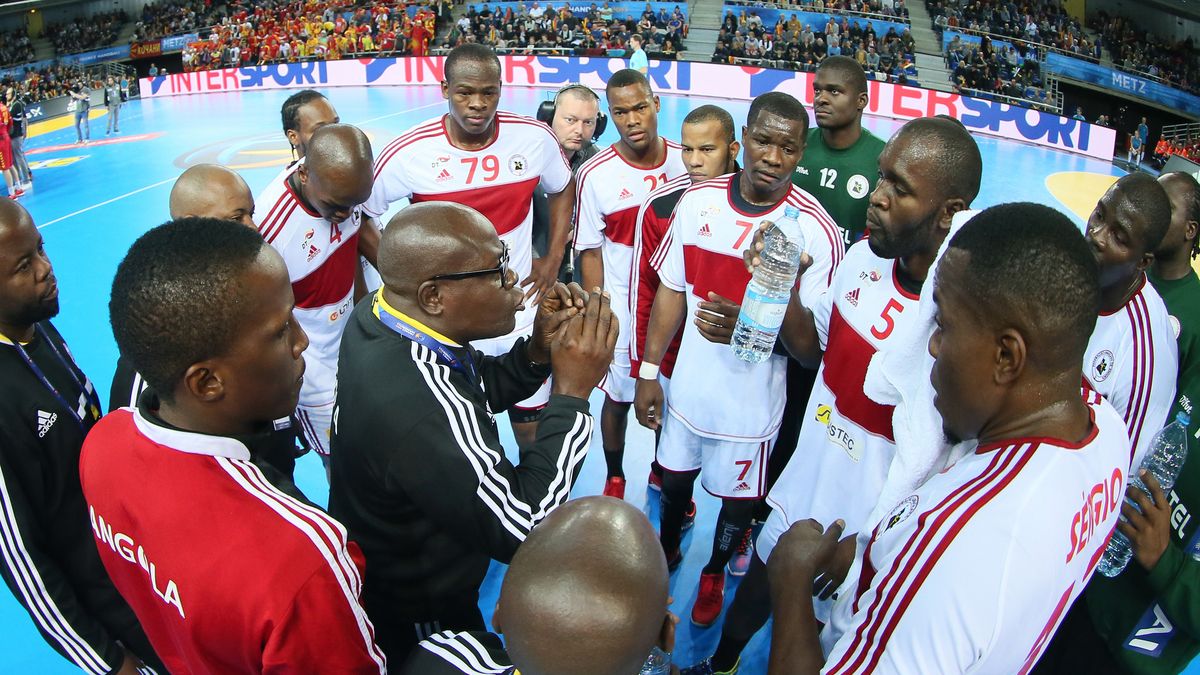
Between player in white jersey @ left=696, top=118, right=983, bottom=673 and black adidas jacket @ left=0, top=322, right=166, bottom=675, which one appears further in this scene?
player in white jersey @ left=696, top=118, right=983, bottom=673

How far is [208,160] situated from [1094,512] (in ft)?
51.3

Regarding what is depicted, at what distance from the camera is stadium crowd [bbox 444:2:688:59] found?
24.5 m

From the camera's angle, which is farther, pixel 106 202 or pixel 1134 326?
pixel 106 202

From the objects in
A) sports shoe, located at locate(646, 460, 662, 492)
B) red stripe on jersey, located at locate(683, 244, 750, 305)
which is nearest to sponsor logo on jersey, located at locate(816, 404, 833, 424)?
red stripe on jersey, located at locate(683, 244, 750, 305)

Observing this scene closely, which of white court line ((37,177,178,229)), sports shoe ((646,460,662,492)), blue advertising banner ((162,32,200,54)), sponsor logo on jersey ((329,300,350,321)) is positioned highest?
sponsor logo on jersey ((329,300,350,321))

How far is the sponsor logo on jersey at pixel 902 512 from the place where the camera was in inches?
70.1

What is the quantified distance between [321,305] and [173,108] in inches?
859

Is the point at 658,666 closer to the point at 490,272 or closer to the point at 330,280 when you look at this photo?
the point at 490,272

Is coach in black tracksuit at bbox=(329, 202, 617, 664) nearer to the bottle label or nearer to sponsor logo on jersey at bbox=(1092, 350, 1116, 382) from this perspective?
the bottle label

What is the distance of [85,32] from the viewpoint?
3153 centimetres

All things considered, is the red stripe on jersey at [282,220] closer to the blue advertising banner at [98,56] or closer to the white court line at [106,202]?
the white court line at [106,202]

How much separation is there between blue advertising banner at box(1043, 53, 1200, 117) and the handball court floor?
6.18 meters

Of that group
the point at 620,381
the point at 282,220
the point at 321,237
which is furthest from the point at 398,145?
the point at 620,381

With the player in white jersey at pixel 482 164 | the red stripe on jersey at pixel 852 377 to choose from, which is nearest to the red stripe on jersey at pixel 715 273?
the red stripe on jersey at pixel 852 377
